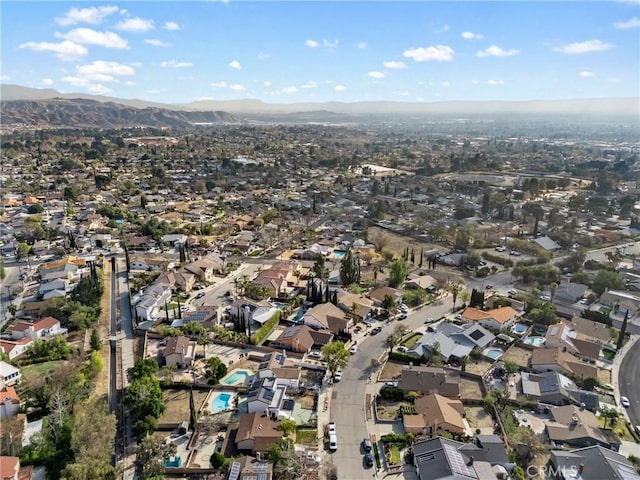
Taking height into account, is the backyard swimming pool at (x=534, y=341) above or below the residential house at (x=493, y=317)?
below

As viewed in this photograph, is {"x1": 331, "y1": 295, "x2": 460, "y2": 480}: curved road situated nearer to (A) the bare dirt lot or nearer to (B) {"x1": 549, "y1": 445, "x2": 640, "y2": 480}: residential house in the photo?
(A) the bare dirt lot

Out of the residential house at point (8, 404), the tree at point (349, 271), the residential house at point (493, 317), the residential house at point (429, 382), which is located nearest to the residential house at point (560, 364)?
the residential house at point (493, 317)

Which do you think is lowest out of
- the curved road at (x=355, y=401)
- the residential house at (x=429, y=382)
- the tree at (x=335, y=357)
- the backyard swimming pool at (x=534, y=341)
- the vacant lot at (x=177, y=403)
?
the vacant lot at (x=177, y=403)

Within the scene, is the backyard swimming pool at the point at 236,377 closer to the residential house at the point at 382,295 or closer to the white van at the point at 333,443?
the white van at the point at 333,443

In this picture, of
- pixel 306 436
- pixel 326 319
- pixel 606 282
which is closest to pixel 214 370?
pixel 306 436

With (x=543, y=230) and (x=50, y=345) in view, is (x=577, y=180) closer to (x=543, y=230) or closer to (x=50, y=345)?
(x=543, y=230)

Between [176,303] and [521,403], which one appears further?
[176,303]

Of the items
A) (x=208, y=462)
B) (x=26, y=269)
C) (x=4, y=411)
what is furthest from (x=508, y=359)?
(x=26, y=269)
